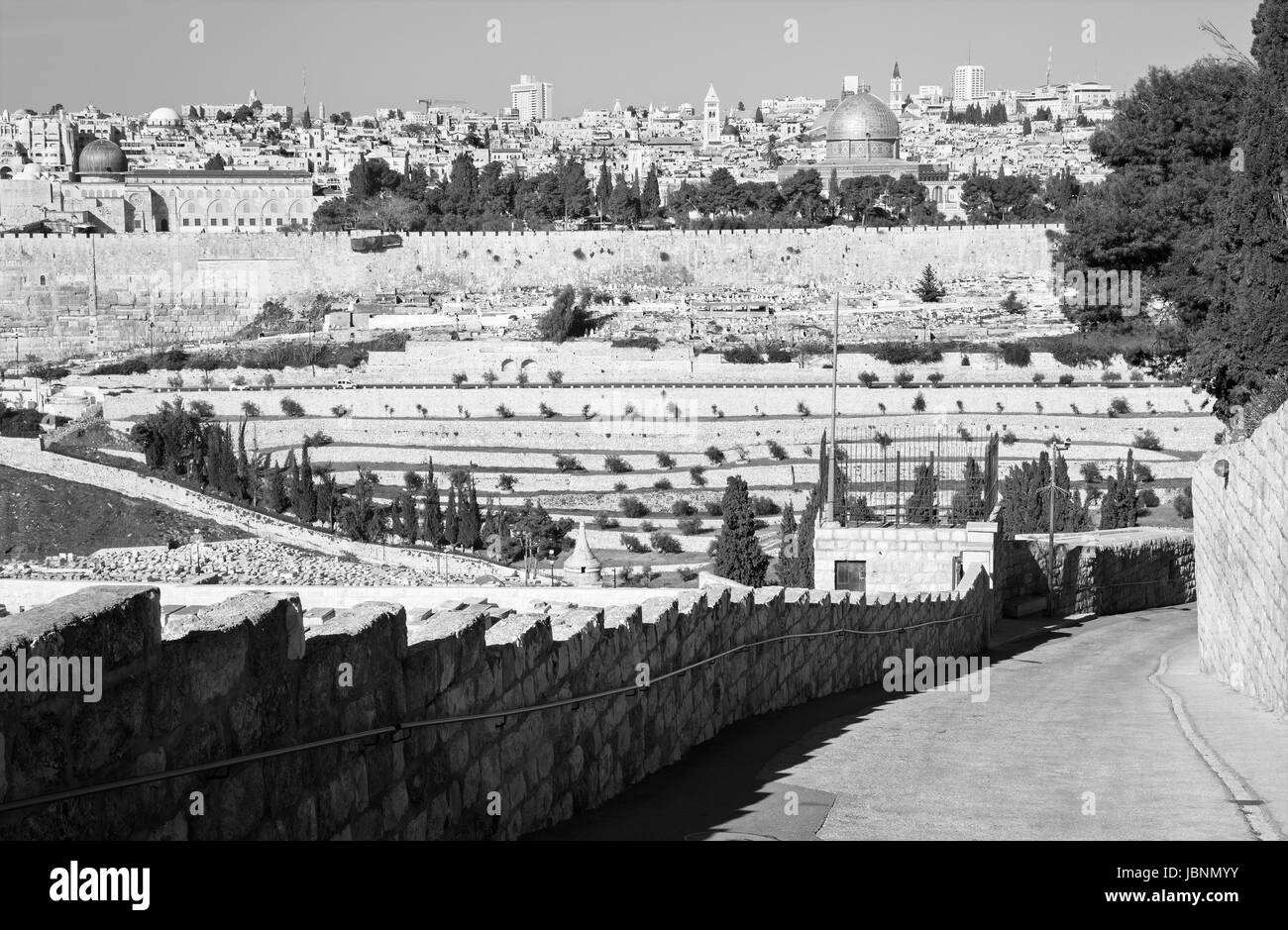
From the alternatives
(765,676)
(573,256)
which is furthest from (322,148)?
(765,676)

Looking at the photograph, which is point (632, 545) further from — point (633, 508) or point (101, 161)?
point (101, 161)

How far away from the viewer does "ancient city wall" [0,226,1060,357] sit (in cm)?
6425

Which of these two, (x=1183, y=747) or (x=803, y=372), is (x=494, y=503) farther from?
(x=1183, y=747)

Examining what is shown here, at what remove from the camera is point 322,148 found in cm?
10894

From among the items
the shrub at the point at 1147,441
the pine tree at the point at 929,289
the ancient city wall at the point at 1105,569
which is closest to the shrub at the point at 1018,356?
the shrub at the point at 1147,441

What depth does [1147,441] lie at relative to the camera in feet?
128

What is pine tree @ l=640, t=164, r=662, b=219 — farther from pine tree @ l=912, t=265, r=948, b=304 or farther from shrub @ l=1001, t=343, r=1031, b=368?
shrub @ l=1001, t=343, r=1031, b=368

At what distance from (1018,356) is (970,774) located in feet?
128

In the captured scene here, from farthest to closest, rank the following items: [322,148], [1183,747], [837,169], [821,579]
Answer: [322,148], [837,169], [821,579], [1183,747]

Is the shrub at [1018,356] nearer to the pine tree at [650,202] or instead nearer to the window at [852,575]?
the window at [852,575]

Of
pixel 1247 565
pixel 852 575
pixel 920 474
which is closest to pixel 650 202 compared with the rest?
pixel 920 474

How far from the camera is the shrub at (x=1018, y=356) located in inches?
1738
